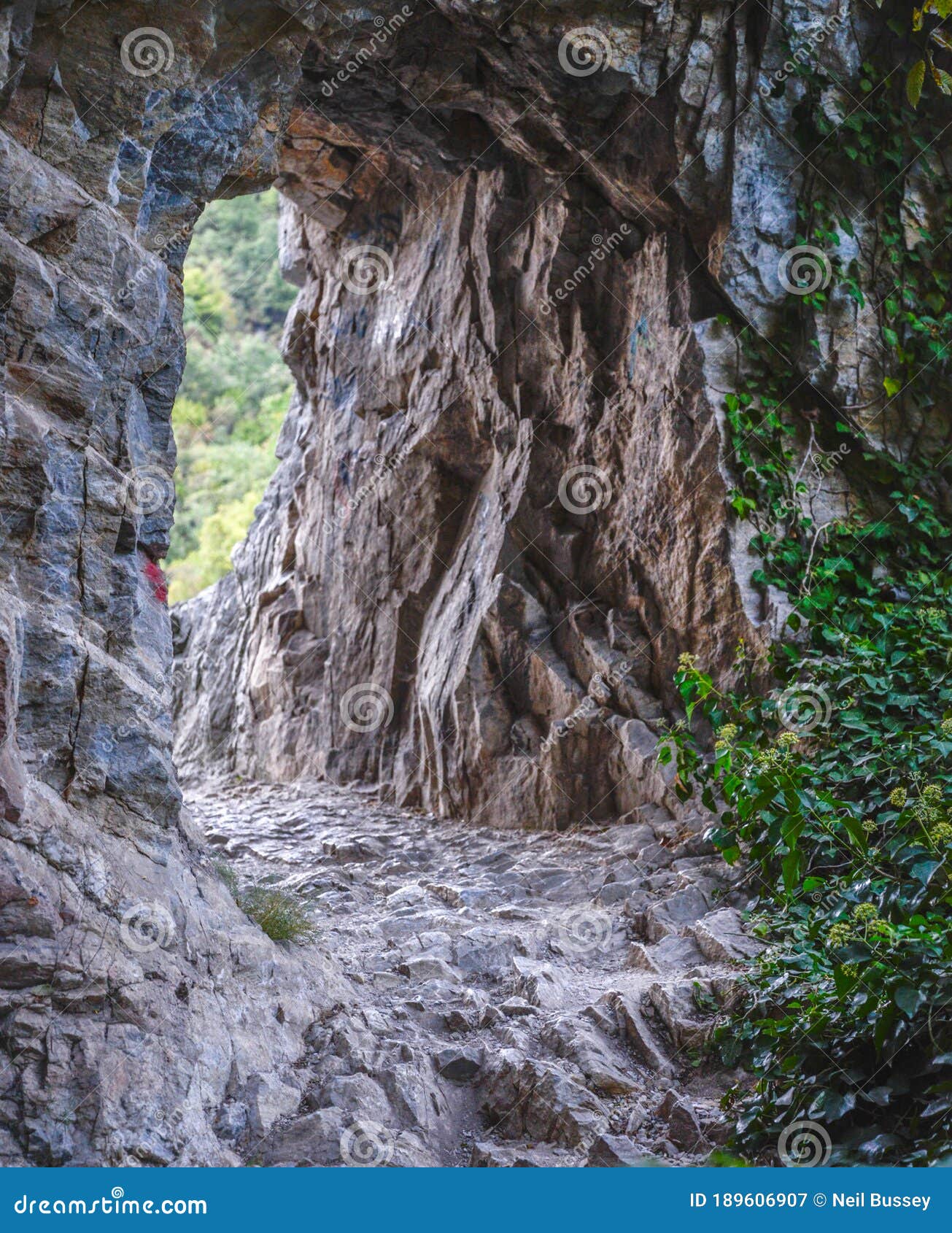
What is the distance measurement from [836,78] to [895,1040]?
5867mm

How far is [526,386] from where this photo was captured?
8.13m

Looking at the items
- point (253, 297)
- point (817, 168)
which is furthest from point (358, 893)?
point (253, 297)

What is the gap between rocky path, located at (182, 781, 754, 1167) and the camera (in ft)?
12.9

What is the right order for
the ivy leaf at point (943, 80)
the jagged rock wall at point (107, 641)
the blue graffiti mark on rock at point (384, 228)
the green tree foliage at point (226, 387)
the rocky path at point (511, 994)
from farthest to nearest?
the green tree foliage at point (226, 387)
the blue graffiti mark on rock at point (384, 228)
the ivy leaf at point (943, 80)
the rocky path at point (511, 994)
the jagged rock wall at point (107, 641)

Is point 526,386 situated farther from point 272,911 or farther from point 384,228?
point 272,911

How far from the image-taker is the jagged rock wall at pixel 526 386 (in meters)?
6.63

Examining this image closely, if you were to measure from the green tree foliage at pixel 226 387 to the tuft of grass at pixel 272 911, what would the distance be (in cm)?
1631

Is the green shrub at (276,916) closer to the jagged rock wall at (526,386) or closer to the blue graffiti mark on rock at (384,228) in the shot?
the jagged rock wall at (526,386)

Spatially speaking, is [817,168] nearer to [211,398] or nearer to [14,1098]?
[14,1098]

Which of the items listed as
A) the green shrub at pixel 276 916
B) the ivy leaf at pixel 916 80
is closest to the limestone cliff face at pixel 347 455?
the green shrub at pixel 276 916

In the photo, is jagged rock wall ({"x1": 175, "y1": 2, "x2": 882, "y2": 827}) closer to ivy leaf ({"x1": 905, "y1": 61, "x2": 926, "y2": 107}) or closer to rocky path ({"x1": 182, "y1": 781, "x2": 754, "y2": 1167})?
rocky path ({"x1": 182, "y1": 781, "x2": 754, "y2": 1167})

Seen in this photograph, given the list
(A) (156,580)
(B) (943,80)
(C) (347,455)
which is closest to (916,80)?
(B) (943,80)

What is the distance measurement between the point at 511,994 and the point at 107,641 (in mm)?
2514

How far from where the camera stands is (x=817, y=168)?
6.83 metres
